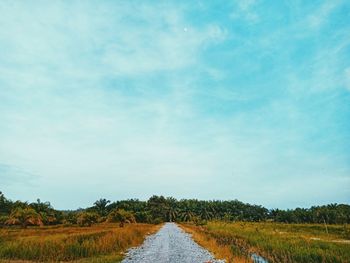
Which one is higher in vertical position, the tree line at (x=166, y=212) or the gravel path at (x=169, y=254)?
the tree line at (x=166, y=212)

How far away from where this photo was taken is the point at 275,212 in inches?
5487

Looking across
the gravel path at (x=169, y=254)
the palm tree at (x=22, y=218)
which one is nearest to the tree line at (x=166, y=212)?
the palm tree at (x=22, y=218)

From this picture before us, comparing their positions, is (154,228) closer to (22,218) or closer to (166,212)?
(22,218)

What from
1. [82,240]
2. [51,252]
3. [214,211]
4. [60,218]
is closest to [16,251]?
[51,252]

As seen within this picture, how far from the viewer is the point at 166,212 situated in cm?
12588

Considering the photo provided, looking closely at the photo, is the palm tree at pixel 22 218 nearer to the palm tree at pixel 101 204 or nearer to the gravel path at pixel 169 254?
the gravel path at pixel 169 254

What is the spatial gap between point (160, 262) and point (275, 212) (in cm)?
13529

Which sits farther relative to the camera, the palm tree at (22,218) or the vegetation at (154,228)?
the palm tree at (22,218)

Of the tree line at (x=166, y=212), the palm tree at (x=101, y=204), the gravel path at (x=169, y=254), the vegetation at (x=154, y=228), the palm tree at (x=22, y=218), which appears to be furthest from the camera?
the palm tree at (x=101, y=204)

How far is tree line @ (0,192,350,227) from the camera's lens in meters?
61.1

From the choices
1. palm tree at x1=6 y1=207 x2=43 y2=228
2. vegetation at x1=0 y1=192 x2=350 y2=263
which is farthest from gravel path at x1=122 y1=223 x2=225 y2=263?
palm tree at x1=6 y1=207 x2=43 y2=228

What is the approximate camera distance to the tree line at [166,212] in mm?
61062

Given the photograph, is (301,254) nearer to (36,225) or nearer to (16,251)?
(16,251)

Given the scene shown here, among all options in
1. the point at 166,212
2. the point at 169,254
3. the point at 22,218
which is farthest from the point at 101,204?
the point at 169,254
